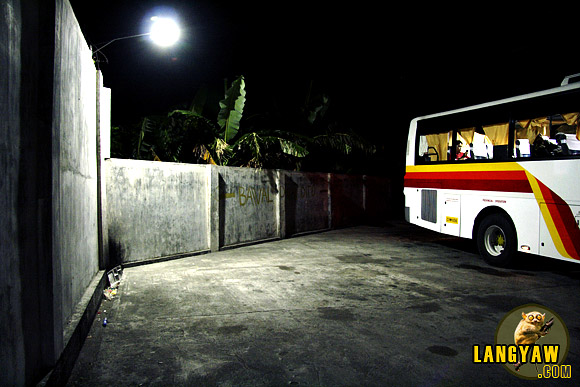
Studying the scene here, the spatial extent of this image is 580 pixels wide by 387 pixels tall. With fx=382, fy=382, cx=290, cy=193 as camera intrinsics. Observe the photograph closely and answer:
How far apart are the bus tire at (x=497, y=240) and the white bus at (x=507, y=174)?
2 cm

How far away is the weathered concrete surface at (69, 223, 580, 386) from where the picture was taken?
333 centimetres

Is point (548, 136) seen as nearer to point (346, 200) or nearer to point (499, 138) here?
point (499, 138)

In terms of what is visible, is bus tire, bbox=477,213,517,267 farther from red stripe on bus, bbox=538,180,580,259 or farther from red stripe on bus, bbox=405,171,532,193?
red stripe on bus, bbox=538,180,580,259

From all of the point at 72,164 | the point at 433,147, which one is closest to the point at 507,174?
the point at 433,147

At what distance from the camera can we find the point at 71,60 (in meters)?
3.98

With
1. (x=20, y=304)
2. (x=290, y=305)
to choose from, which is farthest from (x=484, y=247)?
(x=20, y=304)

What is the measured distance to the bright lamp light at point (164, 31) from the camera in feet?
26.1

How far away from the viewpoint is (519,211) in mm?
7352

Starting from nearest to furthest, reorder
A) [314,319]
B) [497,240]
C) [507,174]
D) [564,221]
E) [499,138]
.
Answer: [314,319]
[564,221]
[507,174]
[499,138]
[497,240]

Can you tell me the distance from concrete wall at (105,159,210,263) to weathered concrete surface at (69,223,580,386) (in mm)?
398

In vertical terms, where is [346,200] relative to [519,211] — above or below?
below

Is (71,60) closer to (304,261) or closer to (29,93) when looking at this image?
(29,93)

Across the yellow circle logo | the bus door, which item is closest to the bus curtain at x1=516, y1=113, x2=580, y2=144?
the bus door

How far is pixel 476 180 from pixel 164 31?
740 centimetres
